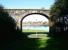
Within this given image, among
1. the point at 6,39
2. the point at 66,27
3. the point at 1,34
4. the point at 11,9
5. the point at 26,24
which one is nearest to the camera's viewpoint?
the point at 1,34

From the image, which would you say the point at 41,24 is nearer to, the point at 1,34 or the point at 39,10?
the point at 39,10

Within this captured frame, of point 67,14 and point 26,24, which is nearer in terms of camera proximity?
point 67,14

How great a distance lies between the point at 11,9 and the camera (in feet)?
161

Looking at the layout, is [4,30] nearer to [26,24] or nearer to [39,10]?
[39,10]

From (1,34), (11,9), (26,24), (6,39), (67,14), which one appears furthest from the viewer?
(26,24)

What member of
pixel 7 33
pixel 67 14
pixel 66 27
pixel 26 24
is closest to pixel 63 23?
pixel 66 27

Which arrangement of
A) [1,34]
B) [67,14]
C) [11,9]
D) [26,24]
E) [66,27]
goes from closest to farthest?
1. [1,34]
2. [67,14]
3. [66,27]
4. [11,9]
5. [26,24]

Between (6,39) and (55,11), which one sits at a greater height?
(55,11)

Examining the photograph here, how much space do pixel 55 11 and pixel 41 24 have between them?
3961cm

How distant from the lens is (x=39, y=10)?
49625 mm

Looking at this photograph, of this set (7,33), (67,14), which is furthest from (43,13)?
(7,33)

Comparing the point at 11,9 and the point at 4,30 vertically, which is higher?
the point at 11,9

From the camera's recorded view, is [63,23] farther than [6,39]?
Yes

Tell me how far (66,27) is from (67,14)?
3.87 metres
